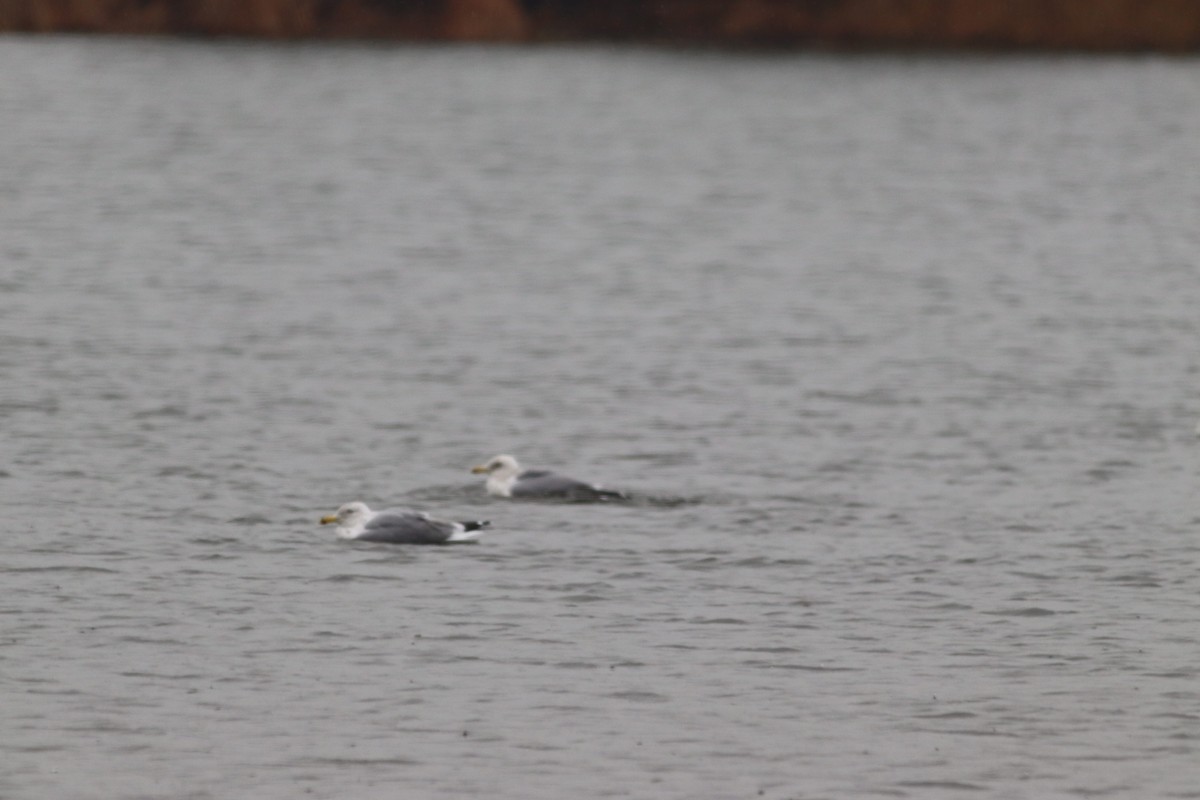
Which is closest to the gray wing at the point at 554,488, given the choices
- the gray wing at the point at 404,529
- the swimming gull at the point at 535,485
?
the swimming gull at the point at 535,485

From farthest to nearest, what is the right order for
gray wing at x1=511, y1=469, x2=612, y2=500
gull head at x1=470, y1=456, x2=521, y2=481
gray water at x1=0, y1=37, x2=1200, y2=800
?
gull head at x1=470, y1=456, x2=521, y2=481
gray wing at x1=511, y1=469, x2=612, y2=500
gray water at x1=0, y1=37, x2=1200, y2=800

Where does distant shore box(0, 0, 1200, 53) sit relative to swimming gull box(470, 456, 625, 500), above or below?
below

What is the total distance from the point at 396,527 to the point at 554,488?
2416mm

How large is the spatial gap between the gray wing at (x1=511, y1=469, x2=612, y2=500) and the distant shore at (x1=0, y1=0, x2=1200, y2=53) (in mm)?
67493

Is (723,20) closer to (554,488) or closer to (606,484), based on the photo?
(606,484)

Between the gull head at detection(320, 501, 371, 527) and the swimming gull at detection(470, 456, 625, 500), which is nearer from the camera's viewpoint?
the gull head at detection(320, 501, 371, 527)

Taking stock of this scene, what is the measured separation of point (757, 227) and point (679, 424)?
23.4 metres

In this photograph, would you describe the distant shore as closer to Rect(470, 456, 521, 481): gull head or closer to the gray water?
the gray water

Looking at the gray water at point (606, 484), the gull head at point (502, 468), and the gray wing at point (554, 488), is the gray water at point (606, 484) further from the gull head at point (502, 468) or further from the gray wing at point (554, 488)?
the gull head at point (502, 468)

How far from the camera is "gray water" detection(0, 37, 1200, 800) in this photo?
14.6 m

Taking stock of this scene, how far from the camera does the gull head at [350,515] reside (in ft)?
65.3

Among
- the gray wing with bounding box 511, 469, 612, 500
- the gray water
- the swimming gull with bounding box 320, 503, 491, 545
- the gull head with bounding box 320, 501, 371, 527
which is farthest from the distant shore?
the swimming gull with bounding box 320, 503, 491, 545

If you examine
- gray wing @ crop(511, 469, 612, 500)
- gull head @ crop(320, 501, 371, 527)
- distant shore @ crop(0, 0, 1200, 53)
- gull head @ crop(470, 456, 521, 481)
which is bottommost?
distant shore @ crop(0, 0, 1200, 53)

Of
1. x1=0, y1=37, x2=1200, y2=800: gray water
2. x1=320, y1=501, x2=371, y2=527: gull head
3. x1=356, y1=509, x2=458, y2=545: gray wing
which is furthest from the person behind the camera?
x1=320, y1=501, x2=371, y2=527: gull head
